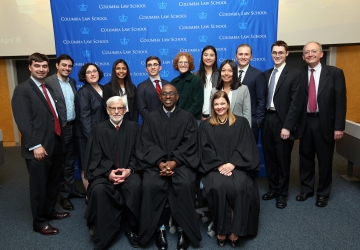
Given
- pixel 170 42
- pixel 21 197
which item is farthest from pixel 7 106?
pixel 170 42

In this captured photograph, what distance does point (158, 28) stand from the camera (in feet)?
15.5

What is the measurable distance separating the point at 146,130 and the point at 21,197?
2.40m

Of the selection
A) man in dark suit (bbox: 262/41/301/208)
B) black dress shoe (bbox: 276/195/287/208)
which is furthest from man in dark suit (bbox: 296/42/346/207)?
black dress shoe (bbox: 276/195/287/208)

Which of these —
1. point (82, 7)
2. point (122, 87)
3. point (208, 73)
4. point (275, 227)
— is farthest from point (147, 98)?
point (275, 227)

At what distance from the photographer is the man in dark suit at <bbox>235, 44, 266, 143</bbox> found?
3.72 m

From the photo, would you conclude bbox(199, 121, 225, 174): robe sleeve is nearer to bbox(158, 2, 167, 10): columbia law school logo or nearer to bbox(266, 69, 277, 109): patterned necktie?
bbox(266, 69, 277, 109): patterned necktie

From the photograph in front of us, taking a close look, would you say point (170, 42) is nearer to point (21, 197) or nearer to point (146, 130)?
point (146, 130)

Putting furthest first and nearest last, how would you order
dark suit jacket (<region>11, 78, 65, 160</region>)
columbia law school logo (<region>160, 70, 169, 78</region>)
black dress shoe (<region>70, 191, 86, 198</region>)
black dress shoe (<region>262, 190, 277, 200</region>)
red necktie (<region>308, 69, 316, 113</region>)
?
columbia law school logo (<region>160, 70, 169, 78</region>), black dress shoe (<region>70, 191, 86, 198</region>), black dress shoe (<region>262, 190, 277, 200</region>), red necktie (<region>308, 69, 316, 113</region>), dark suit jacket (<region>11, 78, 65, 160</region>)

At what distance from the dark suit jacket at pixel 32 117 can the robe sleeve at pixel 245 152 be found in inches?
78.7

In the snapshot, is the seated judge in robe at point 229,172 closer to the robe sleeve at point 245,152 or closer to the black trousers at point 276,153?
the robe sleeve at point 245,152

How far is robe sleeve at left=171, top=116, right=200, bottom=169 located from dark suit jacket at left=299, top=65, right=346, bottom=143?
1.41 meters

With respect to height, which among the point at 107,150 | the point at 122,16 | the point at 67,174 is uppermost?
the point at 122,16

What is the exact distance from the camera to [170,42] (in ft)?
15.7

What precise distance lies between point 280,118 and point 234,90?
68cm
